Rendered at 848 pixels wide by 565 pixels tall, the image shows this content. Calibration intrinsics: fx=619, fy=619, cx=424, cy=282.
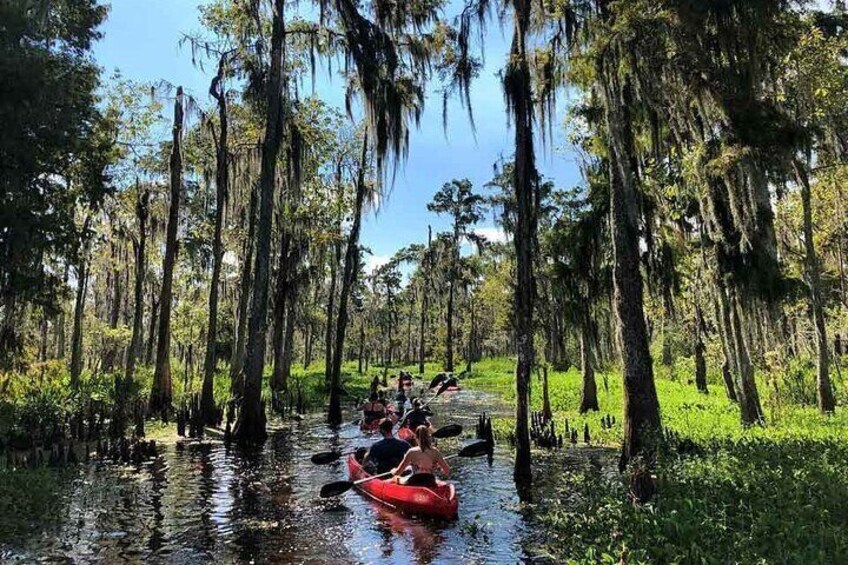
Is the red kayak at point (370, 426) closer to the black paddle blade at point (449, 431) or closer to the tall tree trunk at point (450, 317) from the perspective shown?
the black paddle blade at point (449, 431)

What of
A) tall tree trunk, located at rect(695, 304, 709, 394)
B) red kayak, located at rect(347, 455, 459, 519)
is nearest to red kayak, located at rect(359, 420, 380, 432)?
red kayak, located at rect(347, 455, 459, 519)

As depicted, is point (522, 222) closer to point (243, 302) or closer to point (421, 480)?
point (421, 480)

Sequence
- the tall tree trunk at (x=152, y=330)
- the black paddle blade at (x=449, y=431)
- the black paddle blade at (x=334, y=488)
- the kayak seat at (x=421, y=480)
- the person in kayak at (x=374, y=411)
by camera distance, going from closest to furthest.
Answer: the kayak seat at (x=421, y=480)
the black paddle blade at (x=334, y=488)
the black paddle blade at (x=449, y=431)
the person in kayak at (x=374, y=411)
the tall tree trunk at (x=152, y=330)

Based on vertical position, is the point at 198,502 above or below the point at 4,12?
below

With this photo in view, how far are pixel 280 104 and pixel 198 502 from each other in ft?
36.5

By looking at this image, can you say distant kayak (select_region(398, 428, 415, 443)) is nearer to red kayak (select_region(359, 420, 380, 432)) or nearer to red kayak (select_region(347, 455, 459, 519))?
red kayak (select_region(359, 420, 380, 432))

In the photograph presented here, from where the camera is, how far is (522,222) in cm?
1172

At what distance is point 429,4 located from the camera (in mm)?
17953

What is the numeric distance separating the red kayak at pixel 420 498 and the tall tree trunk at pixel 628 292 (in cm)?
327

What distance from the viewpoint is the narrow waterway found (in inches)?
312

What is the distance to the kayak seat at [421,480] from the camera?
1002 cm

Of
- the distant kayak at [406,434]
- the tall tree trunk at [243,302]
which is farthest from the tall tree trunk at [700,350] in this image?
the tall tree trunk at [243,302]

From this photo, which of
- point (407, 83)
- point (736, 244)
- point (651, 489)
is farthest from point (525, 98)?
point (407, 83)

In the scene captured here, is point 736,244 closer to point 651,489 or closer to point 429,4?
point 651,489
